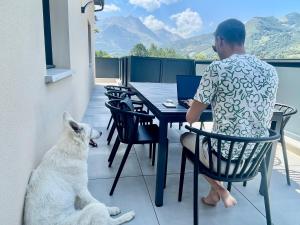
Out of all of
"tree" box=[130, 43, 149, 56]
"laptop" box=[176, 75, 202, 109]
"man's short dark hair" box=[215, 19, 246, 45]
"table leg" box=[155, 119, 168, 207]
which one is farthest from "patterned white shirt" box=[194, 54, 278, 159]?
"tree" box=[130, 43, 149, 56]

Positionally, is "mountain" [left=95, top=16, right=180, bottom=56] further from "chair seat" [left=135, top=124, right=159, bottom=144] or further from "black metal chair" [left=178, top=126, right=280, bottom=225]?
"black metal chair" [left=178, top=126, right=280, bottom=225]

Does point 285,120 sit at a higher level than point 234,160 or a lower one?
higher

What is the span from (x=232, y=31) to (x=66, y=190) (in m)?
1.40

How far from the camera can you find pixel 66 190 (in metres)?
1.30

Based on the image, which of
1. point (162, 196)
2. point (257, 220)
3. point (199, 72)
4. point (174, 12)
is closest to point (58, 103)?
point (162, 196)

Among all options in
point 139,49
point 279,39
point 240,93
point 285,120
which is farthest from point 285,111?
point 139,49

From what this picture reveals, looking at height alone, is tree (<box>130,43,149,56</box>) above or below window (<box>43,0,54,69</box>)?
above

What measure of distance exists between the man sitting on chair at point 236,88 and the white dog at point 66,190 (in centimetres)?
79

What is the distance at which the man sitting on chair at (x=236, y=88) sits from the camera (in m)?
1.23

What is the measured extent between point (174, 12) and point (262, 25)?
2287 cm

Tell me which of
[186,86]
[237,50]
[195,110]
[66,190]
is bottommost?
[66,190]

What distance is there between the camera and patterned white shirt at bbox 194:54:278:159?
1229 mm

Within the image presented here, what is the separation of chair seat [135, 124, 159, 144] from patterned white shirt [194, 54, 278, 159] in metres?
0.69

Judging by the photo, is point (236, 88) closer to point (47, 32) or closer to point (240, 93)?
point (240, 93)
